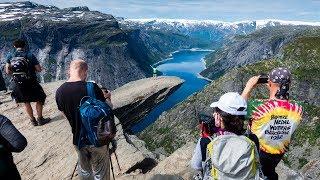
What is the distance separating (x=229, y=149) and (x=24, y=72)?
13.6m

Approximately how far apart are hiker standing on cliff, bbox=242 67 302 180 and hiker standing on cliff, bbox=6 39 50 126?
11470 millimetres

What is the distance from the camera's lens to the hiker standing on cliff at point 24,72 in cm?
1803

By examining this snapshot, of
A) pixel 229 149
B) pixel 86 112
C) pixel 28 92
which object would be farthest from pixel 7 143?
pixel 28 92

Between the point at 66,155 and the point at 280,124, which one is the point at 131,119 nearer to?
the point at 66,155

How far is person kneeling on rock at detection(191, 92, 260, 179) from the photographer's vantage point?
698 centimetres

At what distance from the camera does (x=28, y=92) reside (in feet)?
63.3

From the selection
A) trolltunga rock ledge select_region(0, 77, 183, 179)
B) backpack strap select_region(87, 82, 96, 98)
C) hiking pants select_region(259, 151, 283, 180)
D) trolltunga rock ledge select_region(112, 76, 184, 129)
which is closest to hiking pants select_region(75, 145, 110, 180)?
backpack strap select_region(87, 82, 96, 98)

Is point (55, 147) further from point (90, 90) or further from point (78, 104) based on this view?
point (90, 90)

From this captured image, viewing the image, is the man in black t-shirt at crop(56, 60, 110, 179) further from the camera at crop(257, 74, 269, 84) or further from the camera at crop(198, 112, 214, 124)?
the camera at crop(257, 74, 269, 84)

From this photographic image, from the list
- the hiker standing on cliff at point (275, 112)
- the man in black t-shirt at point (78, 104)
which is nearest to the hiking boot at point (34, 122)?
the man in black t-shirt at point (78, 104)

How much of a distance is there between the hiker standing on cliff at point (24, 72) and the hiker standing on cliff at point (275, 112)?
1147 cm

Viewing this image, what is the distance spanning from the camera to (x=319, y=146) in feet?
648

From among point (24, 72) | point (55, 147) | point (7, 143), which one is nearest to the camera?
point (7, 143)

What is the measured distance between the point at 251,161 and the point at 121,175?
34.6 ft
